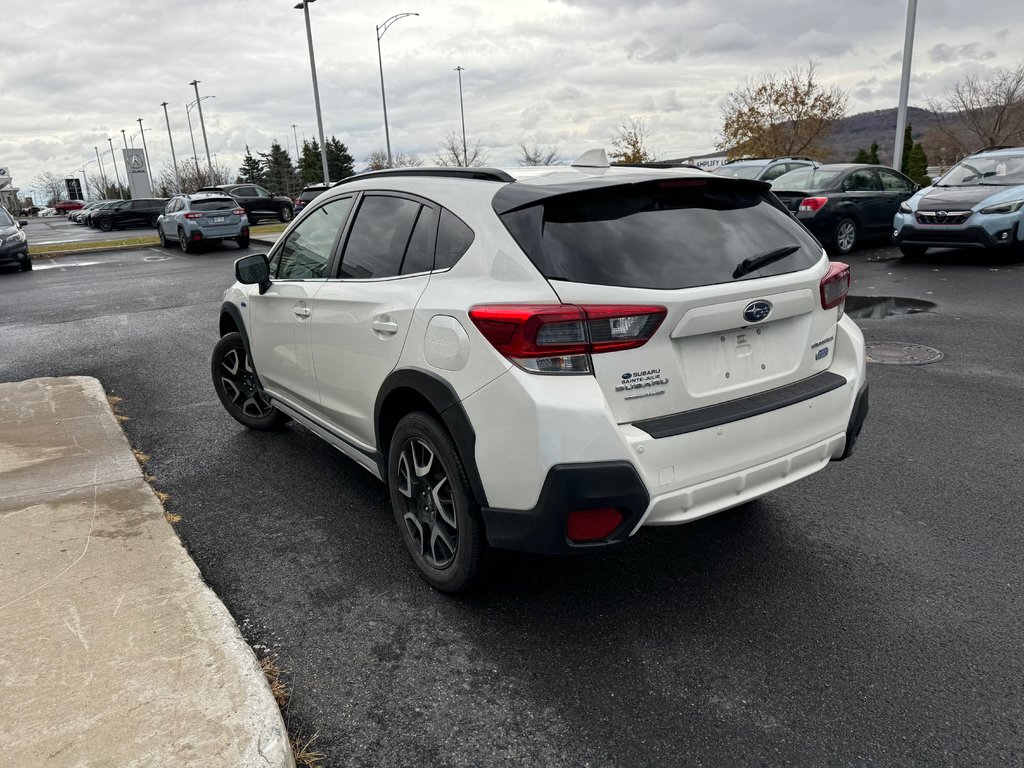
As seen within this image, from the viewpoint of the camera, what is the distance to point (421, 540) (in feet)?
11.3

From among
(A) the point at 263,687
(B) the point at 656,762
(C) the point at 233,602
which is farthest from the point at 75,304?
(B) the point at 656,762

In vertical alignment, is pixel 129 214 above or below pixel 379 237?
below

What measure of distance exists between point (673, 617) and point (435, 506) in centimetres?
106

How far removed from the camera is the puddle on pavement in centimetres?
914

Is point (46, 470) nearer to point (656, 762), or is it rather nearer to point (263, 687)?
point (263, 687)

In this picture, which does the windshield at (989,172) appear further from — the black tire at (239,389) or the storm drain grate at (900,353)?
the black tire at (239,389)

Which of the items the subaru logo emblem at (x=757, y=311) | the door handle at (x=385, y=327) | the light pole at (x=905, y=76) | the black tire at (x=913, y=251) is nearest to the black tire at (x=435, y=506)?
the door handle at (x=385, y=327)

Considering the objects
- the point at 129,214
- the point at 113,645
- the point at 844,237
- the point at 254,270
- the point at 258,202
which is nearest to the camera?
the point at 113,645

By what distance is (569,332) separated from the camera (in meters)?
2.69

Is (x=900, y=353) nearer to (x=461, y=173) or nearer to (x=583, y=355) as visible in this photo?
(x=461, y=173)

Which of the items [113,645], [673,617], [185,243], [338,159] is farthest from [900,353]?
[338,159]

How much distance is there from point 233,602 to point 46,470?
2244 millimetres

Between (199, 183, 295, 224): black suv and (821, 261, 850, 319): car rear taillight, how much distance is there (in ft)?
104

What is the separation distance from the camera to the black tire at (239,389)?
220 inches
